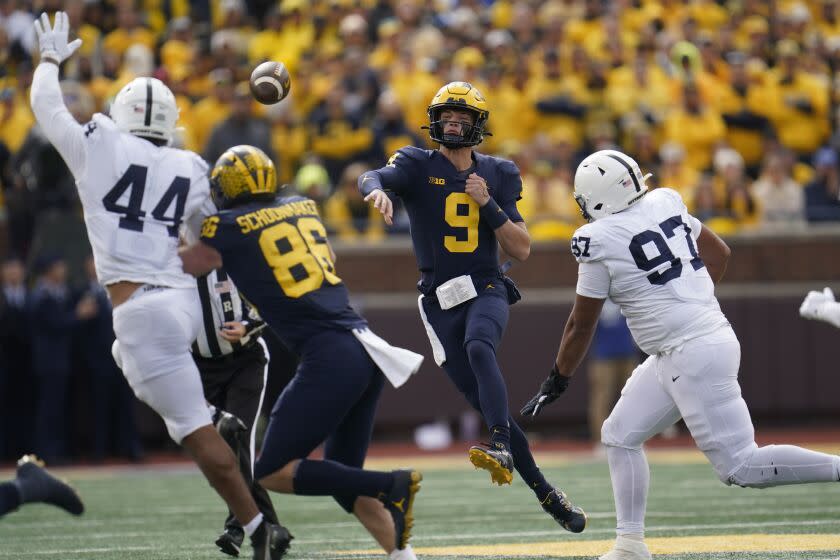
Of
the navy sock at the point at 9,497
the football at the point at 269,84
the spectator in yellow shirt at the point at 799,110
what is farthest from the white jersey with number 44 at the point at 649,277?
the spectator in yellow shirt at the point at 799,110

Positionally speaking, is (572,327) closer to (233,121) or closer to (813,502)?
(813,502)

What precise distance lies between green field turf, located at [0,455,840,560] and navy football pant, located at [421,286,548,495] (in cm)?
48

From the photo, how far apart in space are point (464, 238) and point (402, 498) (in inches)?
64.5

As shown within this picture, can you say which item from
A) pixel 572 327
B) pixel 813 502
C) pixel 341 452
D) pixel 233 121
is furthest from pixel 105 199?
pixel 233 121

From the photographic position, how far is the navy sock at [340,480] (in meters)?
5.70

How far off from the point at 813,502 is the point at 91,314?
6.95 m

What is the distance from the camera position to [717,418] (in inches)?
230

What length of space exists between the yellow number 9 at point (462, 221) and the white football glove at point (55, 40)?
1910 mm

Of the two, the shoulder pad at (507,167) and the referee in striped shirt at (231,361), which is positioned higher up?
the shoulder pad at (507,167)

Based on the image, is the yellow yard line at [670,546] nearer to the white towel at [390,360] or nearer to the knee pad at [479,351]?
the knee pad at [479,351]

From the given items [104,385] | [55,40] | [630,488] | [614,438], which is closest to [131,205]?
[55,40]

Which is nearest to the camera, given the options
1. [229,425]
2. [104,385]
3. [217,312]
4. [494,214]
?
[229,425]

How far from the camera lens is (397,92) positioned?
14.7 m

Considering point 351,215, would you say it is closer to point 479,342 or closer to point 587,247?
point 479,342
